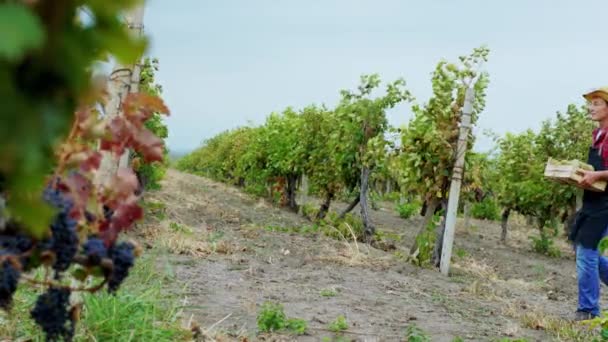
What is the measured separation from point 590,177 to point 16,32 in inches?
210

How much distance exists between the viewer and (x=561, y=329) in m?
4.98

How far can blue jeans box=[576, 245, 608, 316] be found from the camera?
5.38 meters

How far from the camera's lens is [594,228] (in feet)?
17.7

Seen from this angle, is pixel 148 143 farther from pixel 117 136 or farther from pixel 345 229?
pixel 345 229

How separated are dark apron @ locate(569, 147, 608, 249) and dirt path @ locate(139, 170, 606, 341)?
0.69 meters

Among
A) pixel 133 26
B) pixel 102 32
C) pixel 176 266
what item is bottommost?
pixel 176 266

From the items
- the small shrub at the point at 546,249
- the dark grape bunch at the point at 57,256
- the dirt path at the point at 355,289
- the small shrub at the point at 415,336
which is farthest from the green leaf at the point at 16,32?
the small shrub at the point at 546,249

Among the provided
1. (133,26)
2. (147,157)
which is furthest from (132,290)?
(147,157)

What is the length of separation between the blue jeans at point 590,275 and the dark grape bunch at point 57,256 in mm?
4413

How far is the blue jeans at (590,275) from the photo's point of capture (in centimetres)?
538

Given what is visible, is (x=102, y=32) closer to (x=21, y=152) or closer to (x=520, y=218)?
(x=21, y=152)

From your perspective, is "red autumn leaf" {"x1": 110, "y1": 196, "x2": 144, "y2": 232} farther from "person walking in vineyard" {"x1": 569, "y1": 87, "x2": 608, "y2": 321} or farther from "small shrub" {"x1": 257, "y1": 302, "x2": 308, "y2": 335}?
"person walking in vineyard" {"x1": 569, "y1": 87, "x2": 608, "y2": 321}

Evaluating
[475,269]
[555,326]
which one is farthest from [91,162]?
[475,269]

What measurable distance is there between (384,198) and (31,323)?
22.1m
